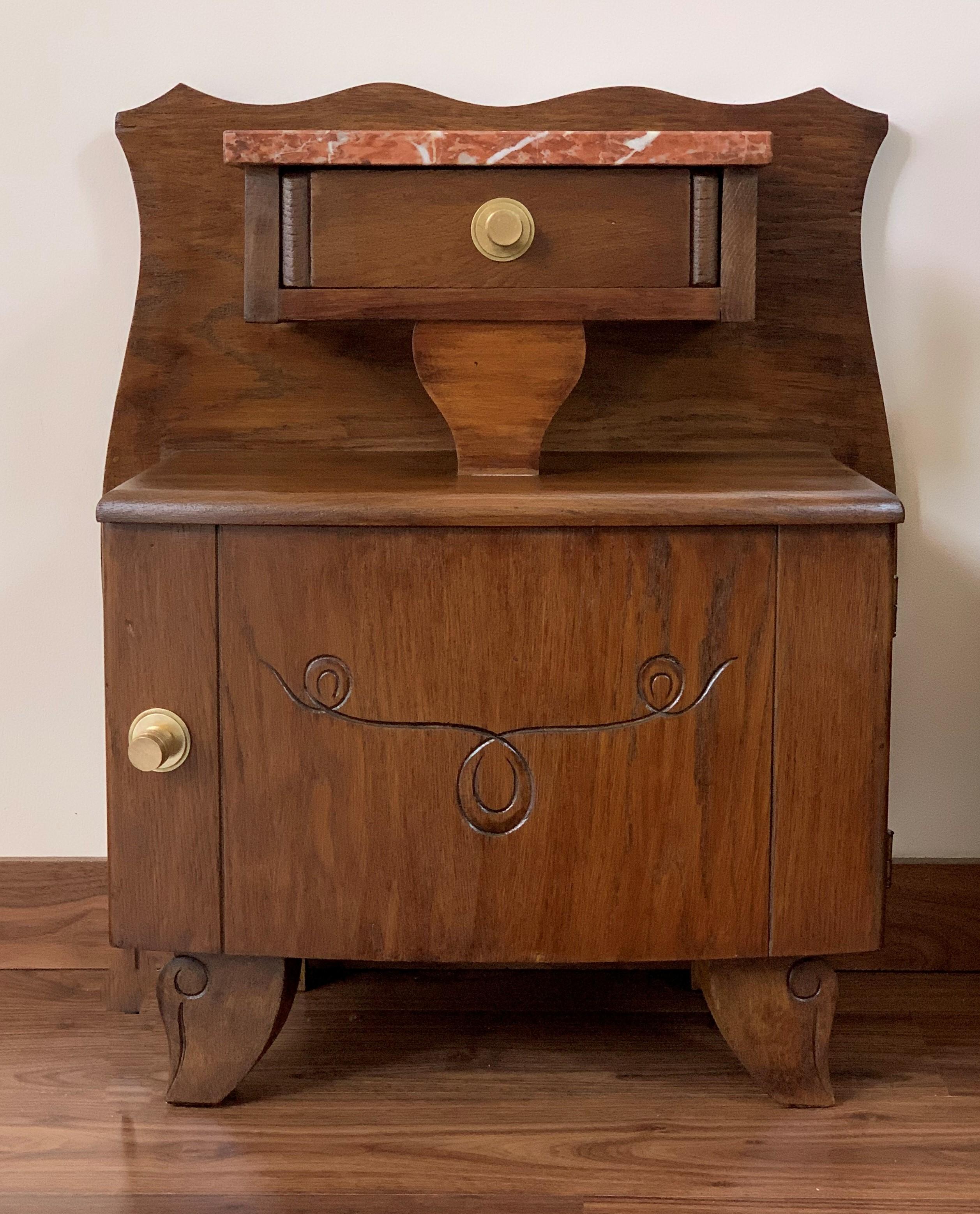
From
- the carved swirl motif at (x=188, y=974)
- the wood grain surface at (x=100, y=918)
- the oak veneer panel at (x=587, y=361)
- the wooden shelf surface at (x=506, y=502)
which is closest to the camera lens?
the wooden shelf surface at (x=506, y=502)

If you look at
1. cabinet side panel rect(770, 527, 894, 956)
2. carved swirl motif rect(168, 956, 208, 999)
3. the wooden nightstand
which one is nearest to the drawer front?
the wooden nightstand

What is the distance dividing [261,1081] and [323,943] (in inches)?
8.3

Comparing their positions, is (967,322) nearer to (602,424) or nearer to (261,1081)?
(602,424)

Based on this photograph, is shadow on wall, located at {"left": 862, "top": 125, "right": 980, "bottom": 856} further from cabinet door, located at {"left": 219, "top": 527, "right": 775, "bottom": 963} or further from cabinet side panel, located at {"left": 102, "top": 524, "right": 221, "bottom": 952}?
cabinet side panel, located at {"left": 102, "top": 524, "right": 221, "bottom": 952}

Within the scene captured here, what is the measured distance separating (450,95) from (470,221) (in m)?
0.28

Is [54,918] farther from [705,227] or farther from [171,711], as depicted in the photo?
[705,227]

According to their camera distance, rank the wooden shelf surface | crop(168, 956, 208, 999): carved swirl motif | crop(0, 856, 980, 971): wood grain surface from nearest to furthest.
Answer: the wooden shelf surface → crop(168, 956, 208, 999): carved swirl motif → crop(0, 856, 980, 971): wood grain surface

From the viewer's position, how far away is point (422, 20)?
1.29m

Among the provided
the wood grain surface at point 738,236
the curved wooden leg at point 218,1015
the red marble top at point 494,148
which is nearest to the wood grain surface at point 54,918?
the curved wooden leg at point 218,1015

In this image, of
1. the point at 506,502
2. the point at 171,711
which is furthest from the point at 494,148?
the point at 171,711

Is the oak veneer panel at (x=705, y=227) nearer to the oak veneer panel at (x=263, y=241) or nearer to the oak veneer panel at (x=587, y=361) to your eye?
the oak veneer panel at (x=587, y=361)

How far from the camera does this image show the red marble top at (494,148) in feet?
3.46

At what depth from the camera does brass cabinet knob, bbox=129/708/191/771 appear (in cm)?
102

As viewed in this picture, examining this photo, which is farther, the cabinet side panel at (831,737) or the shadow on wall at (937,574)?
the shadow on wall at (937,574)
